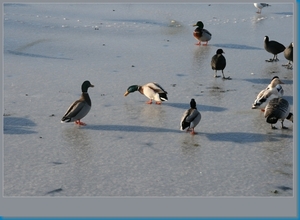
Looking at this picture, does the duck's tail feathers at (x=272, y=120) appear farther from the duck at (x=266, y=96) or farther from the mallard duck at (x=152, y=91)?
the mallard duck at (x=152, y=91)

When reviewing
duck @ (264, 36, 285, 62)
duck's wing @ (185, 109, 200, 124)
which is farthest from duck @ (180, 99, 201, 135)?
duck @ (264, 36, 285, 62)

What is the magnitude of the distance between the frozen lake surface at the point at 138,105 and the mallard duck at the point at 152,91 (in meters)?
0.15

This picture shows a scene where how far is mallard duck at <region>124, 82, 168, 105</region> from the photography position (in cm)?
857

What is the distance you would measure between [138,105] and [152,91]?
31cm

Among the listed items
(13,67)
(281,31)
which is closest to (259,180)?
(13,67)

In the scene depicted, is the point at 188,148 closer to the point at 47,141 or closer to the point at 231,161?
the point at 231,161

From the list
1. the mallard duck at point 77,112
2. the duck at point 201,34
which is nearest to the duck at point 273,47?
the duck at point 201,34

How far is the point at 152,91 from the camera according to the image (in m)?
8.67

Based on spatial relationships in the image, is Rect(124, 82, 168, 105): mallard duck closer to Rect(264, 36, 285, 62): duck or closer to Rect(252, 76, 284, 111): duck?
Rect(252, 76, 284, 111): duck

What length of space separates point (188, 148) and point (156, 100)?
5.84ft

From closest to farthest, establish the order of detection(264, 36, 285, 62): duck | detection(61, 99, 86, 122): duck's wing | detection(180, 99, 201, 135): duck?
detection(180, 99, 201, 135): duck → detection(61, 99, 86, 122): duck's wing → detection(264, 36, 285, 62): duck

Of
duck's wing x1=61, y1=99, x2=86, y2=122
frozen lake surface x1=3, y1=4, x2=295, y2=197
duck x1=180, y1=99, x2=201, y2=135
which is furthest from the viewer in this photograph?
duck's wing x1=61, y1=99, x2=86, y2=122

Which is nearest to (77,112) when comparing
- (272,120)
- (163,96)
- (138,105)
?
(138,105)

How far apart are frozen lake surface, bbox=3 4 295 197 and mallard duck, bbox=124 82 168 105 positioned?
0.51 ft
